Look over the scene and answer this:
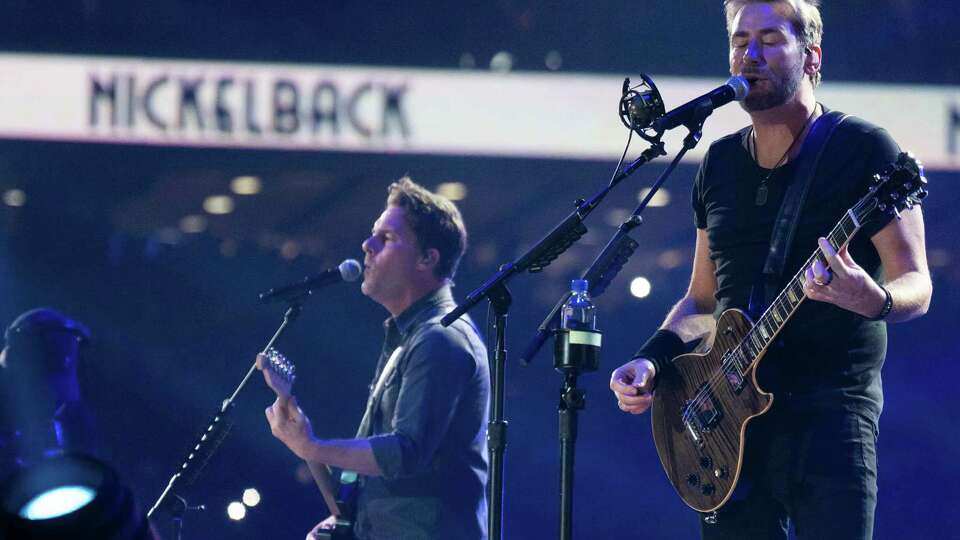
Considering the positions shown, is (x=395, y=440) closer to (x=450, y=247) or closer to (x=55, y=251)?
(x=450, y=247)

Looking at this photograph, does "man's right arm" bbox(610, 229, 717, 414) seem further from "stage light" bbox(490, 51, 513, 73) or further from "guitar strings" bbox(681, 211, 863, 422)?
"stage light" bbox(490, 51, 513, 73)

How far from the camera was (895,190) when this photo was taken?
2.41 m

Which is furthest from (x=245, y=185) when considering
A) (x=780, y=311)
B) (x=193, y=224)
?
(x=780, y=311)

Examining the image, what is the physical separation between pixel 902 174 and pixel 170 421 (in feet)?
17.7

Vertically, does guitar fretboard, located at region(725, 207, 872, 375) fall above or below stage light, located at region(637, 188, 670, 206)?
below

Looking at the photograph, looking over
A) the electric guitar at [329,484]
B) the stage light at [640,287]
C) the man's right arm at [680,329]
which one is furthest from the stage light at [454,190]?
the man's right arm at [680,329]

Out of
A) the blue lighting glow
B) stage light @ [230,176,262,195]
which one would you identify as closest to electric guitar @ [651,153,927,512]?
the blue lighting glow

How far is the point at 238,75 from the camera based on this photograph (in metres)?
5.87

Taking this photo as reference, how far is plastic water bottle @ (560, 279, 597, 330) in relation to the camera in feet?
9.24

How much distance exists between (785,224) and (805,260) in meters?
0.10

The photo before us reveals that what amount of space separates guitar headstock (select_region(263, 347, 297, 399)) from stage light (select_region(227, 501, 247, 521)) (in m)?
2.55

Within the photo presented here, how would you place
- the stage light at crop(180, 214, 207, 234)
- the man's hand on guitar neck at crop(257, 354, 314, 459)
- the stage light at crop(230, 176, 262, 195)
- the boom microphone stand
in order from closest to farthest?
the boom microphone stand < the man's hand on guitar neck at crop(257, 354, 314, 459) < the stage light at crop(230, 176, 262, 195) < the stage light at crop(180, 214, 207, 234)

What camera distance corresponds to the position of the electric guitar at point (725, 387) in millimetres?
2424

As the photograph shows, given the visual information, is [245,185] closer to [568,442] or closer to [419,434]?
[419,434]
